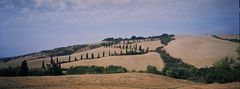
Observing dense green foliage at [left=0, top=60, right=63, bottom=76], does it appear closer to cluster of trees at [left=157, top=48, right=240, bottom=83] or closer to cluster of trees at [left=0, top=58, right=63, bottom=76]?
cluster of trees at [left=0, top=58, right=63, bottom=76]

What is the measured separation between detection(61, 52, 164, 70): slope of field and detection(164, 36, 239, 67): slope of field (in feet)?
19.3

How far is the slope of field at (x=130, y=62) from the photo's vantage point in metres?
56.5

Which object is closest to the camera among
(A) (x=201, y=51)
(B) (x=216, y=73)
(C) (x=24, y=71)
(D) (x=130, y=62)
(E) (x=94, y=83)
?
(E) (x=94, y=83)

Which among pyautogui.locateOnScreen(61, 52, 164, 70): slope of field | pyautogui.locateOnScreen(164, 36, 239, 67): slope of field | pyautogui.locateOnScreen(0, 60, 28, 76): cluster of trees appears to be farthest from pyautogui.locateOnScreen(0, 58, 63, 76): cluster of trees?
pyautogui.locateOnScreen(164, 36, 239, 67): slope of field

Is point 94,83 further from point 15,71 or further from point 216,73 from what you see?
point 216,73

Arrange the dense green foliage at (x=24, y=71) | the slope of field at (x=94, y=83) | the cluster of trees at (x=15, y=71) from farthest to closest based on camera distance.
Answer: the dense green foliage at (x=24, y=71), the cluster of trees at (x=15, y=71), the slope of field at (x=94, y=83)

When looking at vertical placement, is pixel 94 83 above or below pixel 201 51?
below

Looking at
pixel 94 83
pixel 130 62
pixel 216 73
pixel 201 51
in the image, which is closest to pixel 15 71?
pixel 94 83

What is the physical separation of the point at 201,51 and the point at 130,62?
1716 cm

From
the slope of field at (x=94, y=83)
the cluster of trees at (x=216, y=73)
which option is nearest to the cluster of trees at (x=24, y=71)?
the slope of field at (x=94, y=83)

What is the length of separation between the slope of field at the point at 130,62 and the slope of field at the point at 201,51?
5873mm

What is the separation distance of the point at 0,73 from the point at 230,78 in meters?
24.7

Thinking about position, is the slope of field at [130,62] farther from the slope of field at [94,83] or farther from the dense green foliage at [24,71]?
the slope of field at [94,83]

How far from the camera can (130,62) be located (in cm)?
5981
